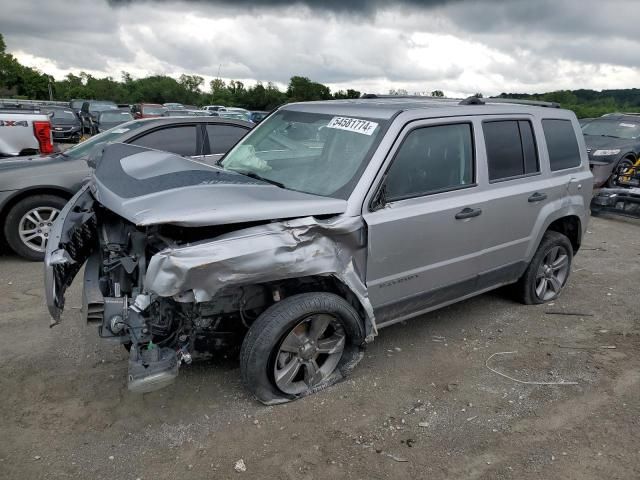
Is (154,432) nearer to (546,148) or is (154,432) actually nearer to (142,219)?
(142,219)

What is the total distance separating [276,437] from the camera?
3.02m

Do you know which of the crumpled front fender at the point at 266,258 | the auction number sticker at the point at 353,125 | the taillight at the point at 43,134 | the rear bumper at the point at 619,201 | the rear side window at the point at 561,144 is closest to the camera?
the crumpled front fender at the point at 266,258

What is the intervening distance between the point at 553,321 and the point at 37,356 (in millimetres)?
4287

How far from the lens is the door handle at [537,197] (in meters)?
4.38

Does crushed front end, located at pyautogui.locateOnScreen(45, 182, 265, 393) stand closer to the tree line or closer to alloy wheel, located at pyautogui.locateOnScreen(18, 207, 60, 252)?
alloy wheel, located at pyautogui.locateOnScreen(18, 207, 60, 252)

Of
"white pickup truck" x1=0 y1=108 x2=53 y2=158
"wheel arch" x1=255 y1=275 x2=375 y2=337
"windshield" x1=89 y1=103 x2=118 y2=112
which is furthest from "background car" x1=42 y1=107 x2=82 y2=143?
"wheel arch" x1=255 y1=275 x2=375 y2=337

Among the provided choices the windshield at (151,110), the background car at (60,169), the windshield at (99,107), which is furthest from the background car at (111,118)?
the background car at (60,169)

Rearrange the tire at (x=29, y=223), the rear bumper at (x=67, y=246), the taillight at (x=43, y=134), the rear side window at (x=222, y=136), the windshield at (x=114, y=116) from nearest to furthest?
the rear bumper at (x=67, y=246) → the tire at (x=29, y=223) → the rear side window at (x=222, y=136) → the taillight at (x=43, y=134) → the windshield at (x=114, y=116)

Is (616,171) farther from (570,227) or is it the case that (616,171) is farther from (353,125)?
(353,125)

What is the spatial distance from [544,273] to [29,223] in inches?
217

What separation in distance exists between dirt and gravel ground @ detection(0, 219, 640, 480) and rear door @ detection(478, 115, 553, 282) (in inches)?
24.5

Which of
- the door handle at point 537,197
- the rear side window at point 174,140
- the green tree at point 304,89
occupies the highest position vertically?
the green tree at point 304,89

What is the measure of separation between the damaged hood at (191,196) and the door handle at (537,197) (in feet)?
6.40

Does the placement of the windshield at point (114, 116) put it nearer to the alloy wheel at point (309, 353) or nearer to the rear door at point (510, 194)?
the rear door at point (510, 194)
